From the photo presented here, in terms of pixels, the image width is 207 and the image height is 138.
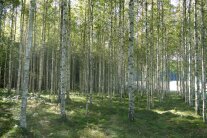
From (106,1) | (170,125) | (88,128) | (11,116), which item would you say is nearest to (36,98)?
(11,116)

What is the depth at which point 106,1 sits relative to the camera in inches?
1374

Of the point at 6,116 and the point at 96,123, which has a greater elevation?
the point at 6,116

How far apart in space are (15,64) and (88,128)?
38.4 meters

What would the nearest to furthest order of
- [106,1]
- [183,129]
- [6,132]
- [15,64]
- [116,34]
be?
[6,132] < [183,129] < [106,1] < [116,34] < [15,64]

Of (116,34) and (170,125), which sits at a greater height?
(116,34)

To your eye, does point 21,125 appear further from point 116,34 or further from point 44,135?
point 116,34

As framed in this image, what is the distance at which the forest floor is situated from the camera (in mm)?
16328

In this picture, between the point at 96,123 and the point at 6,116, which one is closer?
the point at 96,123

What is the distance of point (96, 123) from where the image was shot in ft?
61.6

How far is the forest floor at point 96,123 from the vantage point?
16.3 m

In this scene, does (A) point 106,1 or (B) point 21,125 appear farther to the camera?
(A) point 106,1

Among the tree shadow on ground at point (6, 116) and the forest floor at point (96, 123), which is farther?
the forest floor at point (96, 123)

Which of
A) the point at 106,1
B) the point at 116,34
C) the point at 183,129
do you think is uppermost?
the point at 106,1

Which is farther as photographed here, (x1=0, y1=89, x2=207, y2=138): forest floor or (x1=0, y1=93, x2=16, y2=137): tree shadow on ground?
(x1=0, y1=89, x2=207, y2=138): forest floor
